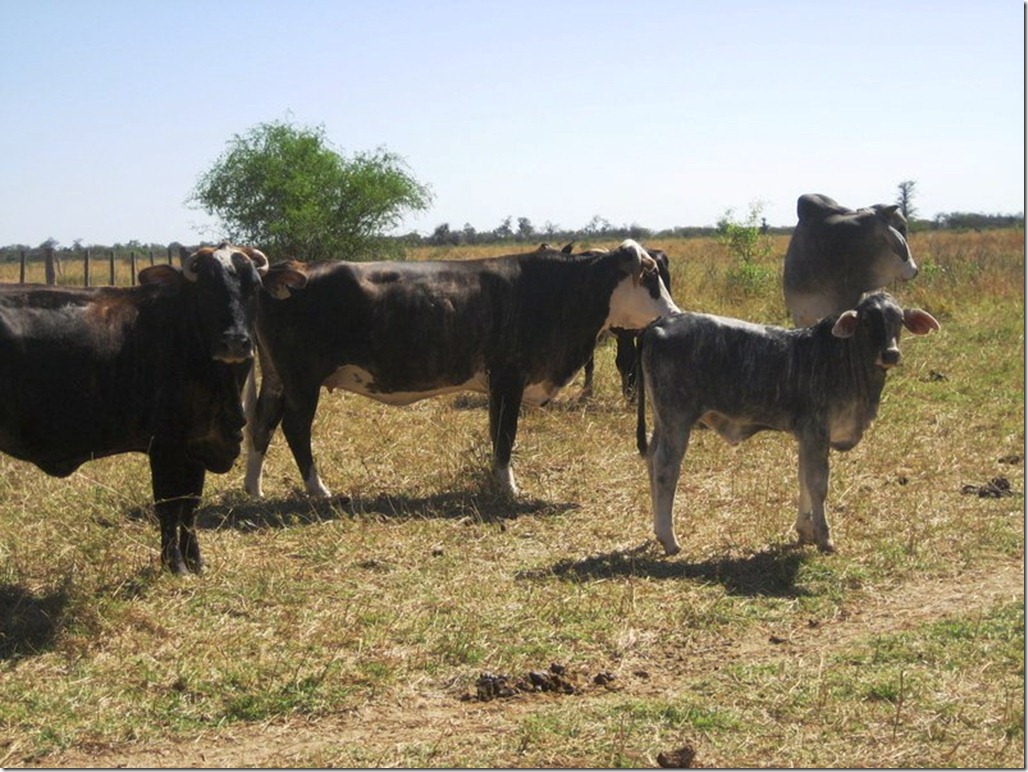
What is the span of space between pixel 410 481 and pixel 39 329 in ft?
12.4

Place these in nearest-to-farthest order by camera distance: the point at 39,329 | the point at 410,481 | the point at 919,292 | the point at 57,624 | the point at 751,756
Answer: the point at 751,756, the point at 57,624, the point at 39,329, the point at 410,481, the point at 919,292

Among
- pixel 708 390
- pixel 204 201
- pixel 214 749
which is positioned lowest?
pixel 214 749

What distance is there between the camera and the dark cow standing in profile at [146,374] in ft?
23.6

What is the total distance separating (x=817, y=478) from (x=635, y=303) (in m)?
3.04

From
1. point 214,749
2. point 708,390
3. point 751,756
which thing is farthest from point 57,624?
point 708,390

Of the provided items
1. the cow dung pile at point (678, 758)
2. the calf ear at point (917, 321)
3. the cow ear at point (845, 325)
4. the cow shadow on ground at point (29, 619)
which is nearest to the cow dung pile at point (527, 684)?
the cow dung pile at point (678, 758)

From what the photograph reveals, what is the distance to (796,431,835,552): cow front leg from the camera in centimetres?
827

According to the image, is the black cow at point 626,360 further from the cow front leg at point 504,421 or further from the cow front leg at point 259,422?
the cow front leg at point 259,422

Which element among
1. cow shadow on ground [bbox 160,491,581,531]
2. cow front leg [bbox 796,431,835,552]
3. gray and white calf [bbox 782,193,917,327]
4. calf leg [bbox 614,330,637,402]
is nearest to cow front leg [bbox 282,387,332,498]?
cow shadow on ground [bbox 160,491,581,531]

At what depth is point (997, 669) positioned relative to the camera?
6160 millimetres

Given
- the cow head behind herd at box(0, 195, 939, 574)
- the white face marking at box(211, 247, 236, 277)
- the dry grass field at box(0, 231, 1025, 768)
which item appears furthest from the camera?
the white face marking at box(211, 247, 236, 277)

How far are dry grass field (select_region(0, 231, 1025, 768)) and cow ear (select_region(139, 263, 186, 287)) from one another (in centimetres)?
144

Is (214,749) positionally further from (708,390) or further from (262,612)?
(708,390)

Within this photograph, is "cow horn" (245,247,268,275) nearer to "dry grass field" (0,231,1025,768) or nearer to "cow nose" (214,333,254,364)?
"cow nose" (214,333,254,364)
